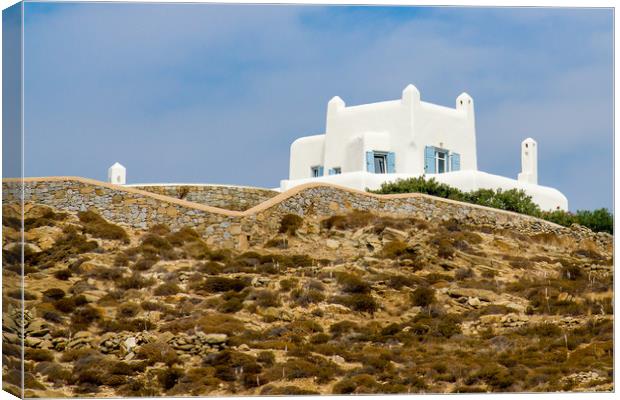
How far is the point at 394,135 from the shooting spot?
3134cm

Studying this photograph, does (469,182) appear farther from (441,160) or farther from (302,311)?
(302,311)

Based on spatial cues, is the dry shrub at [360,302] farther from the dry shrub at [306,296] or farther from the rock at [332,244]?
the rock at [332,244]

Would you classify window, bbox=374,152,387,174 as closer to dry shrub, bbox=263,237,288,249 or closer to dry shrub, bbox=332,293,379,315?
dry shrub, bbox=263,237,288,249

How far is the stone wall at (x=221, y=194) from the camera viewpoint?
24859 millimetres

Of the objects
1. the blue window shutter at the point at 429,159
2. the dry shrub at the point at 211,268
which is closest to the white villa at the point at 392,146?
the blue window shutter at the point at 429,159

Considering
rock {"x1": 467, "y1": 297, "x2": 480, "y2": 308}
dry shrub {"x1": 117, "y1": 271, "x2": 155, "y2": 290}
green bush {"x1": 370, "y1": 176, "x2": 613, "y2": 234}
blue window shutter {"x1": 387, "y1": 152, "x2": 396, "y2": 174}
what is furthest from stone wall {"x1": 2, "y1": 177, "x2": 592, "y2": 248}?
blue window shutter {"x1": 387, "y1": 152, "x2": 396, "y2": 174}

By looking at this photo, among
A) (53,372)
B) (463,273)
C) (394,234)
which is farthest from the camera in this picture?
(394,234)

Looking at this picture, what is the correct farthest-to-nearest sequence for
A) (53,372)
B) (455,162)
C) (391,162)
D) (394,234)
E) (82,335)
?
(391,162), (455,162), (394,234), (82,335), (53,372)

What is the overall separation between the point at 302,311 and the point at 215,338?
1.87m

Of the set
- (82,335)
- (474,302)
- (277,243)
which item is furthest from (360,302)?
(82,335)

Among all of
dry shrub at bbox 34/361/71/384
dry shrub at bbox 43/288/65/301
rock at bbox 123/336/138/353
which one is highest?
dry shrub at bbox 43/288/65/301

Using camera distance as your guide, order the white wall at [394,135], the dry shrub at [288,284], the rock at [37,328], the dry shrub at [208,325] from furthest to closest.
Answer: the white wall at [394,135] → the dry shrub at [288,284] → the dry shrub at [208,325] → the rock at [37,328]

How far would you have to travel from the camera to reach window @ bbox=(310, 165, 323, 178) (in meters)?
30.0

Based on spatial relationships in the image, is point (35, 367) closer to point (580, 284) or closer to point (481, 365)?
point (481, 365)
